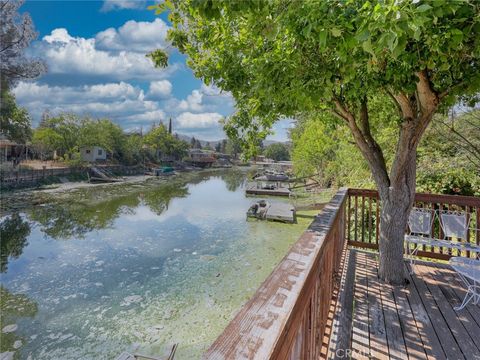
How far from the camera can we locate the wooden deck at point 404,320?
6.78ft

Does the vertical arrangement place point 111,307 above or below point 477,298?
below

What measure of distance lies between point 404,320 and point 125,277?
7.28 meters

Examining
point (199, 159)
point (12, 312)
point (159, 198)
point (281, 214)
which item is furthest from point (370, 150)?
point (199, 159)

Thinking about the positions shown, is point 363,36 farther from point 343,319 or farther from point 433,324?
point 433,324

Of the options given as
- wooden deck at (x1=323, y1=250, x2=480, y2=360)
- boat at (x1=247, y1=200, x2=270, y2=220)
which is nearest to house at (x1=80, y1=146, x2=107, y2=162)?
boat at (x1=247, y1=200, x2=270, y2=220)

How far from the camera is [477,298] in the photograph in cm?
278

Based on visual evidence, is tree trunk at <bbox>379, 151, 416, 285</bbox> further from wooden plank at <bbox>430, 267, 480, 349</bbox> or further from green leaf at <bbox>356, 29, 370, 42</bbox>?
green leaf at <bbox>356, 29, 370, 42</bbox>

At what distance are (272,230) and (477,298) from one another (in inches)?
364

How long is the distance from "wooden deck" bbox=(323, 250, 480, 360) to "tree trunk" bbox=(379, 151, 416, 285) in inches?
Answer: 6.6

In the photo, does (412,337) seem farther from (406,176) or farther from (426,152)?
(426,152)

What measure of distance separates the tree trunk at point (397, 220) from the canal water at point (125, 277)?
11.6 ft

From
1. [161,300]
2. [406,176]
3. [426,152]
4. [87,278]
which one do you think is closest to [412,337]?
[406,176]

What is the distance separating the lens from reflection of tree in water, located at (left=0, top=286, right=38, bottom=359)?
5047mm

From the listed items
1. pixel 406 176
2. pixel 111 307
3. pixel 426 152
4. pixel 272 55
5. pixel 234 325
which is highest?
pixel 272 55
